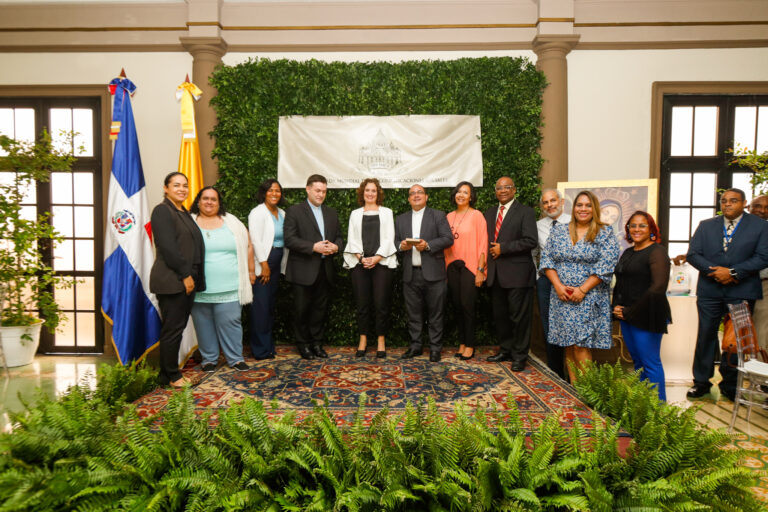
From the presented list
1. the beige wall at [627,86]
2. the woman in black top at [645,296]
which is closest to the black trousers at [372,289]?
the woman in black top at [645,296]

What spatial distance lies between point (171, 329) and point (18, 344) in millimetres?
2857

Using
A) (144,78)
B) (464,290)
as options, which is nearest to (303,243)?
(464,290)

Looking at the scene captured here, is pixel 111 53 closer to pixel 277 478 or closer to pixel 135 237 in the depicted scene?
pixel 135 237

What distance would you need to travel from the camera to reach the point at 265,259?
12.7 ft

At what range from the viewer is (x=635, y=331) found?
3145 millimetres

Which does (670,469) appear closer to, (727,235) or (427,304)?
(427,304)

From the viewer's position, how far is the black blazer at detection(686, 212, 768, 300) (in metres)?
3.56

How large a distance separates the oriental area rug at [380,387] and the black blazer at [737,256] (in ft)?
5.49

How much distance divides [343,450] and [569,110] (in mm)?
4521

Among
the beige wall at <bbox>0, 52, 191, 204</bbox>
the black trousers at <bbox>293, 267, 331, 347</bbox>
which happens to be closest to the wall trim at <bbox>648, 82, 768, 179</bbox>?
the black trousers at <bbox>293, 267, 331, 347</bbox>

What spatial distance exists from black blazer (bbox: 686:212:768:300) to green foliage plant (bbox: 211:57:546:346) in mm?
1648

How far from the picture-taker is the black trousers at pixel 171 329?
3.20m

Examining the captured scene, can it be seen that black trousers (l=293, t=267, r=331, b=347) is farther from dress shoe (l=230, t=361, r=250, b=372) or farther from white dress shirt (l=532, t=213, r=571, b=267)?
white dress shirt (l=532, t=213, r=571, b=267)

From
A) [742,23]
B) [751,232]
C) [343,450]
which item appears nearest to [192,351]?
[343,450]
